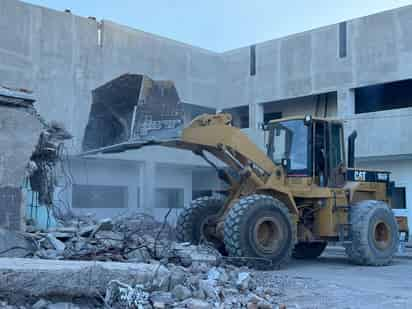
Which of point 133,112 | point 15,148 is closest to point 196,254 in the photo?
point 133,112

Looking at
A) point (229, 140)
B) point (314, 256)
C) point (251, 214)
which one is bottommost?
point (314, 256)

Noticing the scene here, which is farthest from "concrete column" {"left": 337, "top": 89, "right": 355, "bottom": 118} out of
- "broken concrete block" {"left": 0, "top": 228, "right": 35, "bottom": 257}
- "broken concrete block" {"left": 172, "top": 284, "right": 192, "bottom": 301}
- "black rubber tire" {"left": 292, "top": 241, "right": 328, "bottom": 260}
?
"broken concrete block" {"left": 172, "top": 284, "right": 192, "bottom": 301}

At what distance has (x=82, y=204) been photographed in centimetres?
2522

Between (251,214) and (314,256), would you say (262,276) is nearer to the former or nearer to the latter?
(251,214)

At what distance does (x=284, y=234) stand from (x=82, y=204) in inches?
624

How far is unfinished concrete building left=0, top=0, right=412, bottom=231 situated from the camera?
71.5ft

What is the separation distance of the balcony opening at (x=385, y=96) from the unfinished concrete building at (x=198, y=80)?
0.05 meters

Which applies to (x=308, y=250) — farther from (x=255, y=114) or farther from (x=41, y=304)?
(x=255, y=114)

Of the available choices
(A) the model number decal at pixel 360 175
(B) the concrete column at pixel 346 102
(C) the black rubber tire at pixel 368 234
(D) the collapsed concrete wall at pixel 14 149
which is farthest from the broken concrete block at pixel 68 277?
(B) the concrete column at pixel 346 102

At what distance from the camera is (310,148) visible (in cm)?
1205

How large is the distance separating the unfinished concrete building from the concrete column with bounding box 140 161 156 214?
2.5 inches

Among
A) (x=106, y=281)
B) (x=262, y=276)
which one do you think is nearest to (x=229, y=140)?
(x=262, y=276)

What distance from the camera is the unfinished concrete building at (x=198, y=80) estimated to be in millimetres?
21797

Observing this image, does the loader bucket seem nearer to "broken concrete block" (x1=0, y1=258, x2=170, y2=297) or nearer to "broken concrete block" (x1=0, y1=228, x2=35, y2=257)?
"broken concrete block" (x1=0, y1=228, x2=35, y2=257)
